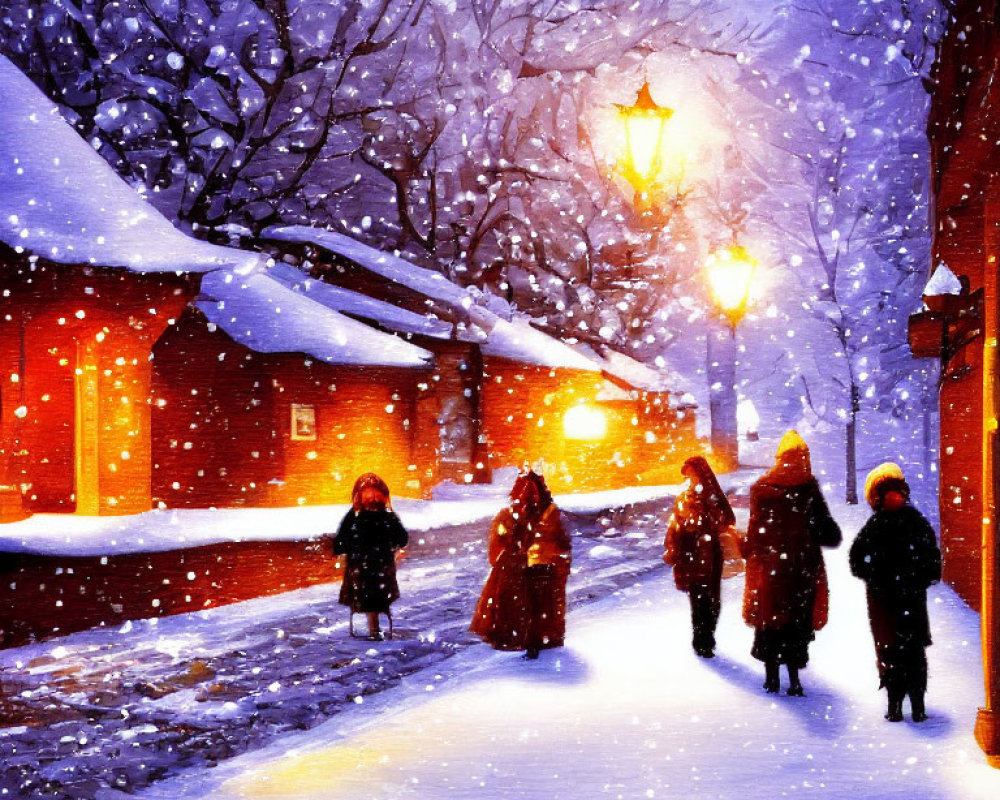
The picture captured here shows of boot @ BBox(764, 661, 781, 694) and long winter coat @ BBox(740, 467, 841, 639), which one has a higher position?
long winter coat @ BBox(740, 467, 841, 639)

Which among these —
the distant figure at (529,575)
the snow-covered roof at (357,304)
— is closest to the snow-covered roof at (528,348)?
the snow-covered roof at (357,304)

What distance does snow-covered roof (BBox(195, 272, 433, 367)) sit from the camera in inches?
858

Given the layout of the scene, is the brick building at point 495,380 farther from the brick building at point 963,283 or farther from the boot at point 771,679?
the boot at point 771,679

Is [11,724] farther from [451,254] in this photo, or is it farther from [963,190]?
[451,254]

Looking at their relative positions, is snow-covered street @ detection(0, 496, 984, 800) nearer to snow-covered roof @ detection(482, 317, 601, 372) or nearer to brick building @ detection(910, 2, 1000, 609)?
brick building @ detection(910, 2, 1000, 609)

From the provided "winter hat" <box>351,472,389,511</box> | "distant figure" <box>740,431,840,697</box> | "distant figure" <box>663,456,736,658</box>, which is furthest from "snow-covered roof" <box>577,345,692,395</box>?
"distant figure" <box>740,431,840,697</box>

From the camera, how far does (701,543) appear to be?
420 inches

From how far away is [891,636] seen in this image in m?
8.41

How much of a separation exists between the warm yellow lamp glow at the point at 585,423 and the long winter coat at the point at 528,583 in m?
24.6

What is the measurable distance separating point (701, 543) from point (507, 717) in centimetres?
297

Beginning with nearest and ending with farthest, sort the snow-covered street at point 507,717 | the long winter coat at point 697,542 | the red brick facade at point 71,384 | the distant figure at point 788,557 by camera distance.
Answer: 1. the snow-covered street at point 507,717
2. the distant figure at point 788,557
3. the long winter coat at point 697,542
4. the red brick facade at point 71,384

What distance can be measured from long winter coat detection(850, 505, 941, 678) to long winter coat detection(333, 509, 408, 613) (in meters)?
5.15

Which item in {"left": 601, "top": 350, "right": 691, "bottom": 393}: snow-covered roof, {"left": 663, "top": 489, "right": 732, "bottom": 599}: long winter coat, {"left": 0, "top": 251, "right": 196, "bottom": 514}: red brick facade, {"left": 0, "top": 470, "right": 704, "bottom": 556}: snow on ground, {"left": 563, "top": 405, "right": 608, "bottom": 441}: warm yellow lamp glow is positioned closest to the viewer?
{"left": 663, "top": 489, "right": 732, "bottom": 599}: long winter coat

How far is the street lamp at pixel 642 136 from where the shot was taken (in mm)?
11391
